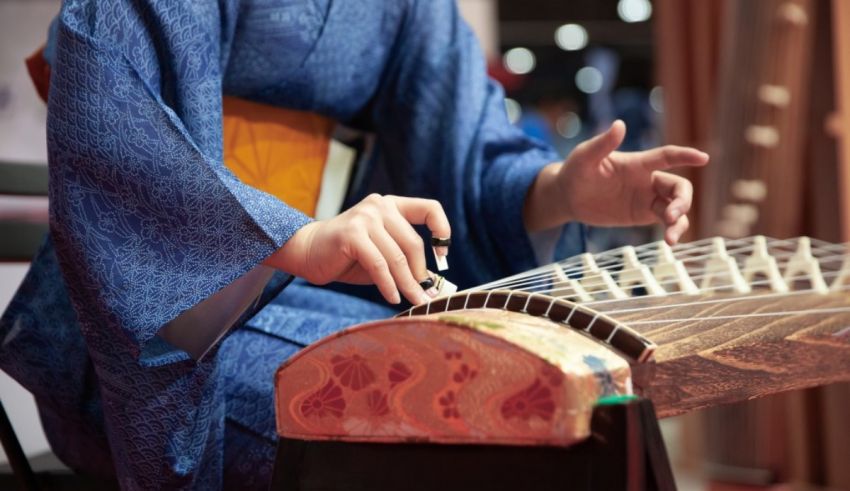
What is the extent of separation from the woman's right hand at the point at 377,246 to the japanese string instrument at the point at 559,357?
0.11ft

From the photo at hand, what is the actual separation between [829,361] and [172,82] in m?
0.60

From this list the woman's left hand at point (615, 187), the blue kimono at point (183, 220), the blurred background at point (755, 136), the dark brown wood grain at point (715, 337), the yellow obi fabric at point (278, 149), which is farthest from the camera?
the blurred background at point (755, 136)

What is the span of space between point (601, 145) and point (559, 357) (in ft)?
1.71

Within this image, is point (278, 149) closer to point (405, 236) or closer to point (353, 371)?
point (405, 236)

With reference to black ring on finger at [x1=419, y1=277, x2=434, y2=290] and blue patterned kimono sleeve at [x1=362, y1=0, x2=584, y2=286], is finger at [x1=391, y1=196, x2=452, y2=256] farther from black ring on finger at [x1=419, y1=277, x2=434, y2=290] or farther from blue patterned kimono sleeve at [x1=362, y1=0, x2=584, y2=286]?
blue patterned kimono sleeve at [x1=362, y1=0, x2=584, y2=286]

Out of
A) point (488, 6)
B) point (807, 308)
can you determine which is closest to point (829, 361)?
point (807, 308)

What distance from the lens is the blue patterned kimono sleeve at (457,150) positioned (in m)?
1.19

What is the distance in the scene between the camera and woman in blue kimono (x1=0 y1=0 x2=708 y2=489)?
0.76m

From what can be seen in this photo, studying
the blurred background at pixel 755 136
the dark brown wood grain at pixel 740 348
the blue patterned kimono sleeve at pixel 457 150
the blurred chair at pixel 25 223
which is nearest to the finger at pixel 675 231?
the dark brown wood grain at pixel 740 348

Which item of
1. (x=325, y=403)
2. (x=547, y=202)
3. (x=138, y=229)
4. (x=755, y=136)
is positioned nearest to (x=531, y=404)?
(x=325, y=403)

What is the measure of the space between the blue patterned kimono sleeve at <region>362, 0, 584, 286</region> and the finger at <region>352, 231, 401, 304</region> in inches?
19.0

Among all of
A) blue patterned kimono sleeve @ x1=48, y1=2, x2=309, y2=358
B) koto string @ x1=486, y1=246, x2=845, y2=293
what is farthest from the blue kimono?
koto string @ x1=486, y1=246, x2=845, y2=293

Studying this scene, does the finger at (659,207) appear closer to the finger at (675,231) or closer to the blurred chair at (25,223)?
the finger at (675,231)

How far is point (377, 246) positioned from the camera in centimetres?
71
